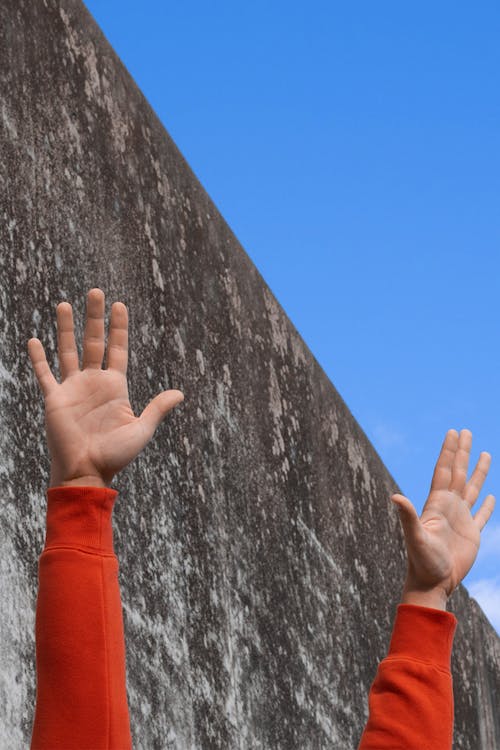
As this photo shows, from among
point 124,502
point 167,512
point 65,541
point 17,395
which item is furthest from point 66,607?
point 167,512

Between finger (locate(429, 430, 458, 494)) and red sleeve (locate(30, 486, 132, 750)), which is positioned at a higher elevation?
finger (locate(429, 430, 458, 494))

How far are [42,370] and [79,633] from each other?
0.32 m

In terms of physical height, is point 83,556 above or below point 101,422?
below

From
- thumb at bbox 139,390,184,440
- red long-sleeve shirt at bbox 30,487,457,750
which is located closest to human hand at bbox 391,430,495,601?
thumb at bbox 139,390,184,440

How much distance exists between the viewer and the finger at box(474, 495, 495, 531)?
1756 millimetres

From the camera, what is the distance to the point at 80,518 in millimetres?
1254

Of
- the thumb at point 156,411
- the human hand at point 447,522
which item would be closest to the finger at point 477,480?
the human hand at point 447,522

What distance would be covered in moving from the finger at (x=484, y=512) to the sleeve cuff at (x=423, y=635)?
0.73ft

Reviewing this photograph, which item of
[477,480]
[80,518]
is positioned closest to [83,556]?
[80,518]

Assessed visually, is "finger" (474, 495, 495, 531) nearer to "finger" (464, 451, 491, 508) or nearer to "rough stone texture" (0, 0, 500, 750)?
"finger" (464, 451, 491, 508)

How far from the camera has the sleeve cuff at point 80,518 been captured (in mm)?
1245

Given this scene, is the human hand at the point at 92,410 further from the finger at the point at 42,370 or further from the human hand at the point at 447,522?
the human hand at the point at 447,522

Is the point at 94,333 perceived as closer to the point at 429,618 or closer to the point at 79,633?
the point at 79,633

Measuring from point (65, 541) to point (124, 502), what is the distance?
874 mm
